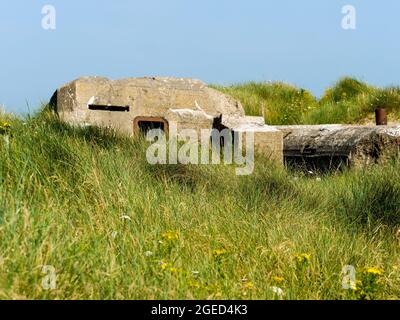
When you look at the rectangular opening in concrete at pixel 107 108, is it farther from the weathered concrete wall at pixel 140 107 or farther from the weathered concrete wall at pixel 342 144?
the weathered concrete wall at pixel 342 144

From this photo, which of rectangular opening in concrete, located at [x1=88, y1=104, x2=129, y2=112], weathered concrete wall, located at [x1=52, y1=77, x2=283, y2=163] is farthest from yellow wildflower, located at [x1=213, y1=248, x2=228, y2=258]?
rectangular opening in concrete, located at [x1=88, y1=104, x2=129, y2=112]

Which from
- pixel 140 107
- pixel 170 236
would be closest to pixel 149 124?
pixel 140 107

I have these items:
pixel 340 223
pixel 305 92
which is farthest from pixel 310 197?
pixel 305 92

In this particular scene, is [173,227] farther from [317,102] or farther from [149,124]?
[317,102]

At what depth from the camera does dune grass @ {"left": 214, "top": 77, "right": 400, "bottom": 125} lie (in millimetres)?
14992

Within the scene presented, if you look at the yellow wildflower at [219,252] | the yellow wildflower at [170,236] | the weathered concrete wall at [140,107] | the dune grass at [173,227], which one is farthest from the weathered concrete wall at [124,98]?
the yellow wildflower at [219,252]

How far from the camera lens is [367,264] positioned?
4.73 meters

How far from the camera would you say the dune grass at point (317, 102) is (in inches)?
590

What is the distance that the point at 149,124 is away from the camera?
9.54 m

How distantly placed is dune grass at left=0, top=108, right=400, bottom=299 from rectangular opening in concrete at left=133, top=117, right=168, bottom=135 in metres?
1.75

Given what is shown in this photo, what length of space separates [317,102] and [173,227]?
1289cm

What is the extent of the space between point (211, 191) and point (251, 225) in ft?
4.04

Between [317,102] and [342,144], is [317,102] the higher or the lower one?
the higher one

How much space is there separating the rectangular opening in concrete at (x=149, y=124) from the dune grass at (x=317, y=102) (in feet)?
18.3
